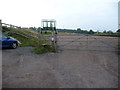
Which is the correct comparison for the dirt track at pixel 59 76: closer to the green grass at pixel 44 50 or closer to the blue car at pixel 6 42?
the green grass at pixel 44 50

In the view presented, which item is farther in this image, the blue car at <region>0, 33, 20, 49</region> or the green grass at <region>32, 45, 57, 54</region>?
the blue car at <region>0, 33, 20, 49</region>

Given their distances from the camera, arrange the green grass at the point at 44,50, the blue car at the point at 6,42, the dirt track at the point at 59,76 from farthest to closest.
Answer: the blue car at the point at 6,42, the green grass at the point at 44,50, the dirt track at the point at 59,76

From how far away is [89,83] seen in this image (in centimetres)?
407

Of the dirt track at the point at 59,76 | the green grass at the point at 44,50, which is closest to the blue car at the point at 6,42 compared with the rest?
the green grass at the point at 44,50

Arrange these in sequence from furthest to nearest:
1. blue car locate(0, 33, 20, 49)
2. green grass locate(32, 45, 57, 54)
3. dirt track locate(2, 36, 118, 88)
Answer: blue car locate(0, 33, 20, 49)
green grass locate(32, 45, 57, 54)
dirt track locate(2, 36, 118, 88)

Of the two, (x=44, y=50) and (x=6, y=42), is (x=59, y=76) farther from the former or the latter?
(x=6, y=42)

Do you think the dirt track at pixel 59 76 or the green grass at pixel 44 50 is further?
the green grass at pixel 44 50

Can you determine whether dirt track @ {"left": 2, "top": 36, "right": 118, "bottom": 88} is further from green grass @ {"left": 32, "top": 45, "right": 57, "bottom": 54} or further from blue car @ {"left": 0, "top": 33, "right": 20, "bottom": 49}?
blue car @ {"left": 0, "top": 33, "right": 20, "bottom": 49}

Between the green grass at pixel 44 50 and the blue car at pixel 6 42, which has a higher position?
the blue car at pixel 6 42

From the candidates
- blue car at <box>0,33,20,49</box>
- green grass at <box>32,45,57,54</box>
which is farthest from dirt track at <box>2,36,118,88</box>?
blue car at <box>0,33,20,49</box>

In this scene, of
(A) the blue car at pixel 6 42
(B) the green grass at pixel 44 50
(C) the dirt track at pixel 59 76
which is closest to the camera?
(C) the dirt track at pixel 59 76

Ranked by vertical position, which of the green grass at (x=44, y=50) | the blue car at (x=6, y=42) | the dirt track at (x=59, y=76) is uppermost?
the blue car at (x=6, y=42)

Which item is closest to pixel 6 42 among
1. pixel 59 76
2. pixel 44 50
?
pixel 44 50

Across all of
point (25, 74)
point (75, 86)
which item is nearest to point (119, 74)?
point (75, 86)
